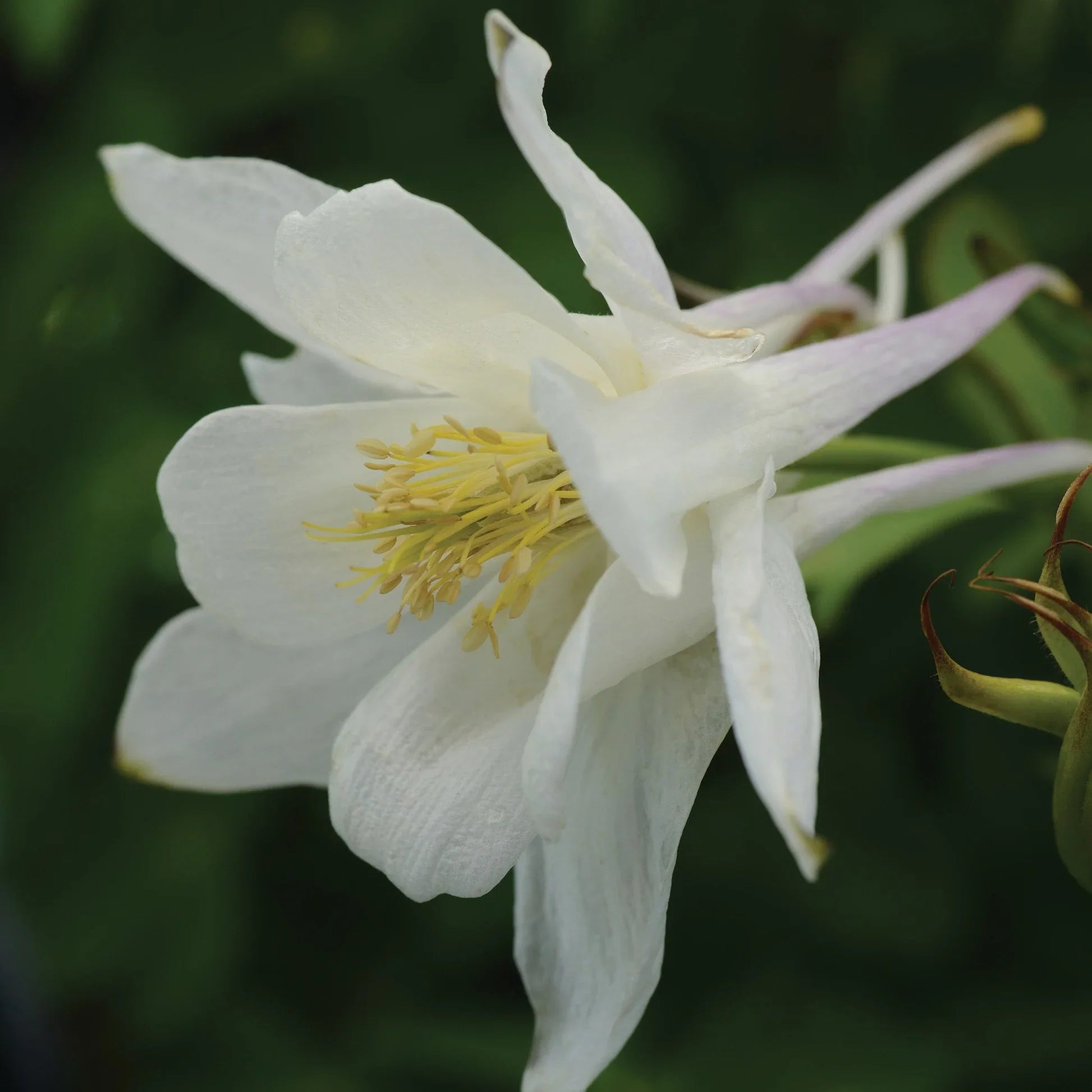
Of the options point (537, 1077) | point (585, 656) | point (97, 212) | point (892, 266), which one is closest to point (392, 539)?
point (585, 656)

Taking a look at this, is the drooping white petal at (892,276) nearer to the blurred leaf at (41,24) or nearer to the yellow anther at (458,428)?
the yellow anther at (458,428)

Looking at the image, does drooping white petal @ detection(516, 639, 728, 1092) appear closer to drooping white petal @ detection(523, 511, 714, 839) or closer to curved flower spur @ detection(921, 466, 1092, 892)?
drooping white petal @ detection(523, 511, 714, 839)

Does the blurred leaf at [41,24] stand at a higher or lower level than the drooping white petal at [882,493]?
higher

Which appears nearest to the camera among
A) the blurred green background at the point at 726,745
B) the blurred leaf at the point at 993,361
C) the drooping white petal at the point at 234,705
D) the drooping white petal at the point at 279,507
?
the drooping white petal at the point at 279,507

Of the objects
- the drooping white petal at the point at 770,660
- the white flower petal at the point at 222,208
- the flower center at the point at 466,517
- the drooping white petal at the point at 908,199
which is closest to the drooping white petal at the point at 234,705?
the flower center at the point at 466,517

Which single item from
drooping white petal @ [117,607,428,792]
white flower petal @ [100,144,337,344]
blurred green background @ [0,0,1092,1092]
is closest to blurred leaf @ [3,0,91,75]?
blurred green background @ [0,0,1092,1092]
